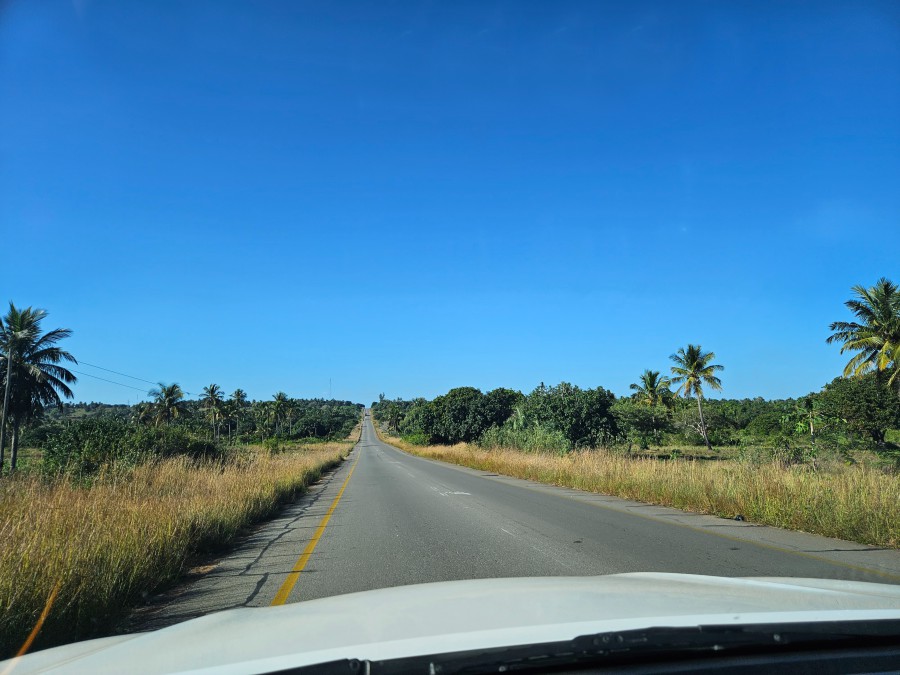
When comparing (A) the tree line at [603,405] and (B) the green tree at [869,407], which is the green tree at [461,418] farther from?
(B) the green tree at [869,407]

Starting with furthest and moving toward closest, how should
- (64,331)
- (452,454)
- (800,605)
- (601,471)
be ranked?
(452,454), (64,331), (601,471), (800,605)

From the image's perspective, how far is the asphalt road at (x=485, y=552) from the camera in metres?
6.69

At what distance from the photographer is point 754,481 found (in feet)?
40.3

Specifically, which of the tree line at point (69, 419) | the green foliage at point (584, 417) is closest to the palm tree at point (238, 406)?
the tree line at point (69, 419)

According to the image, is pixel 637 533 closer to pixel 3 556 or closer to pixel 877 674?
pixel 877 674

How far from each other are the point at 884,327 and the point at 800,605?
1707 inches

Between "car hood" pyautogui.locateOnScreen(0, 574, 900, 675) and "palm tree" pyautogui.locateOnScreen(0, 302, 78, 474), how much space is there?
143 feet

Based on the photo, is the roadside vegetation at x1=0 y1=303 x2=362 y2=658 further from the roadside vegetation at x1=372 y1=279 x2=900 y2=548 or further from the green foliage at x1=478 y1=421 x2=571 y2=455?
the green foliage at x1=478 y1=421 x2=571 y2=455

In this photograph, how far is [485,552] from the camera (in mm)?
8578

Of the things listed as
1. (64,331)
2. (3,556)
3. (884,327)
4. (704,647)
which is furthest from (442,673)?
(64,331)

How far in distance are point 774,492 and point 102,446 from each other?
20474 millimetres

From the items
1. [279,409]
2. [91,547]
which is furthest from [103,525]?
[279,409]

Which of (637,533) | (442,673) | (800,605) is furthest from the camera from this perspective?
(637,533)

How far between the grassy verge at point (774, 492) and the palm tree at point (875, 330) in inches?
1101
